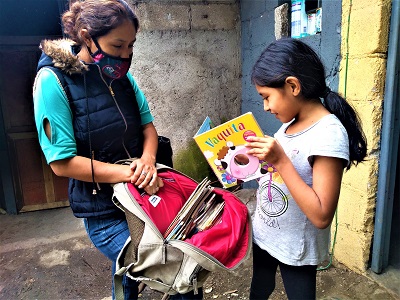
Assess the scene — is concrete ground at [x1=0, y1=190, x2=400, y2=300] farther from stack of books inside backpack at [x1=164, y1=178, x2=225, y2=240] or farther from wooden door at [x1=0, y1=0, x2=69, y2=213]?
stack of books inside backpack at [x1=164, y1=178, x2=225, y2=240]

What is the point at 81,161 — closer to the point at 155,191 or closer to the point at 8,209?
the point at 155,191

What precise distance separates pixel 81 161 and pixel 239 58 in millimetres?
2967

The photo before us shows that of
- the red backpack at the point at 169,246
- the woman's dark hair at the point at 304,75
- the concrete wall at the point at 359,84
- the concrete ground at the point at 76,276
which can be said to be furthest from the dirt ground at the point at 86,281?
the woman's dark hair at the point at 304,75

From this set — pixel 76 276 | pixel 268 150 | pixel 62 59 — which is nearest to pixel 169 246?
pixel 268 150

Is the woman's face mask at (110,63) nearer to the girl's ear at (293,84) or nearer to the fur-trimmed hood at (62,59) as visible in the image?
the fur-trimmed hood at (62,59)

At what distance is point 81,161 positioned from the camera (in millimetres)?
1329

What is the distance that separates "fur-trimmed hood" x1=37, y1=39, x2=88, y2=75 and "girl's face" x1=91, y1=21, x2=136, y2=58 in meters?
0.11

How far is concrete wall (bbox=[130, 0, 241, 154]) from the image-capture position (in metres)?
3.49

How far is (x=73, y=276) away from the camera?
110 inches

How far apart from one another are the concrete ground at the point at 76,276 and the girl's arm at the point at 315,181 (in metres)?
1.47

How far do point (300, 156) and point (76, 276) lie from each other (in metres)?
2.33

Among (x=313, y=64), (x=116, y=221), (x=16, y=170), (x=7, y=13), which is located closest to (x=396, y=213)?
(x=313, y=64)

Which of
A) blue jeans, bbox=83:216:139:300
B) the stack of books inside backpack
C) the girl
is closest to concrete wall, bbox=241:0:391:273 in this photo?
the girl

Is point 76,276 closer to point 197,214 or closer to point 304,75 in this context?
point 197,214
